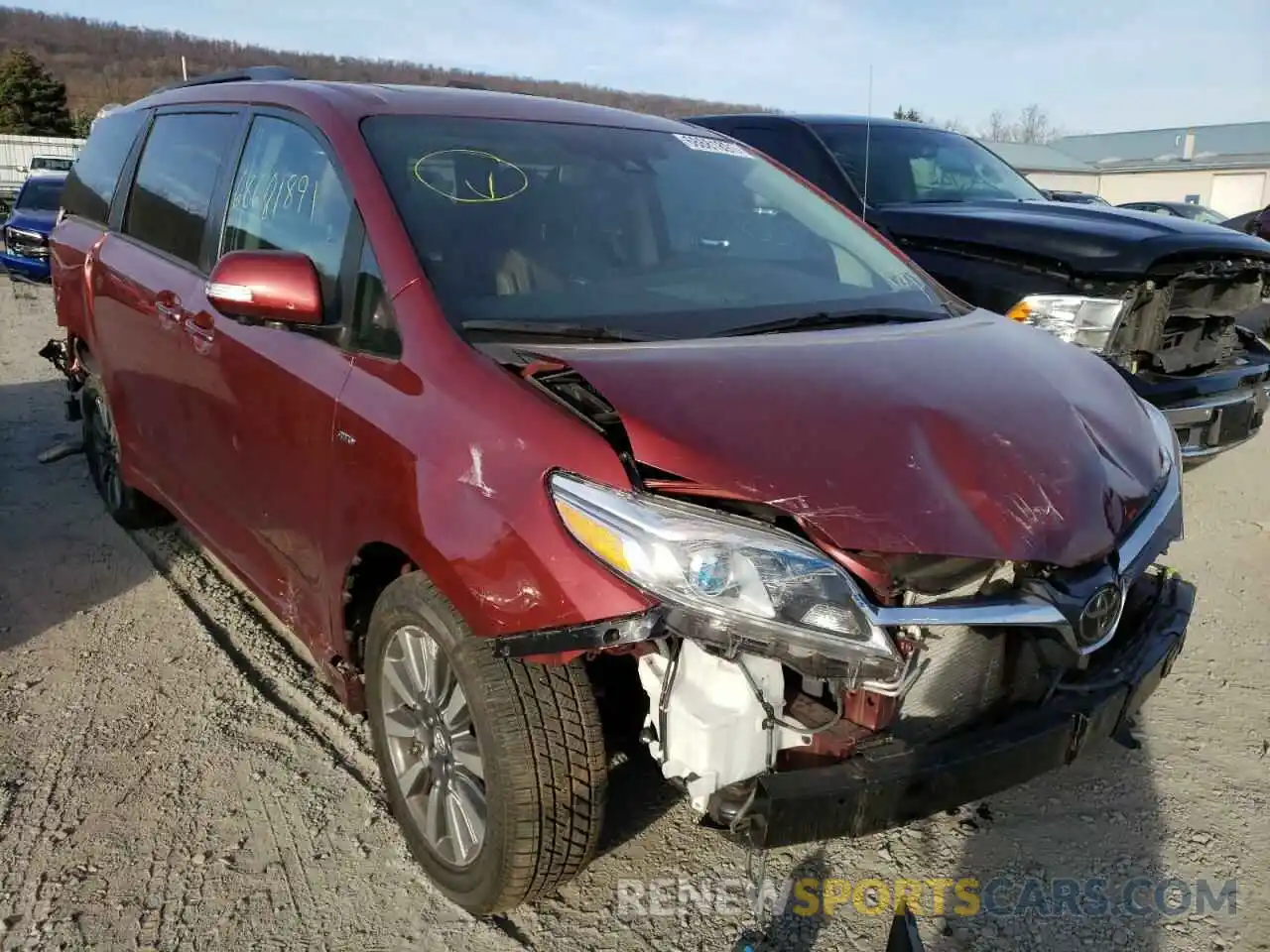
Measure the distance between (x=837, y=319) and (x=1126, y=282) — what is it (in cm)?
241

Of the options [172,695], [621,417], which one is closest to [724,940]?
[621,417]

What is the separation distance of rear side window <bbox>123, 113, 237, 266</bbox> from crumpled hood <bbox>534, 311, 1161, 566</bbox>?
6.01ft

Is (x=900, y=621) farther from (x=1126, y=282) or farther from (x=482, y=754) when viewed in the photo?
(x=1126, y=282)

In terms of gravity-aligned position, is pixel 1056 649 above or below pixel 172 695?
above

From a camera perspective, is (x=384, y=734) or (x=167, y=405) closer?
(x=384, y=734)

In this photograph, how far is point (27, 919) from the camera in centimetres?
232

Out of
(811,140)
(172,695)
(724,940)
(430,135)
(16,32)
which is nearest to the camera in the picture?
(724,940)

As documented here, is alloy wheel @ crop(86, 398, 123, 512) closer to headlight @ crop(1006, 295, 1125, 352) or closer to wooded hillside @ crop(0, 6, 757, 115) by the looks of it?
headlight @ crop(1006, 295, 1125, 352)

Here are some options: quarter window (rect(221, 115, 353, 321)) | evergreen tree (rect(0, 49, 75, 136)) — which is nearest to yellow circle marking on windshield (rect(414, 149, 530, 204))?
quarter window (rect(221, 115, 353, 321))

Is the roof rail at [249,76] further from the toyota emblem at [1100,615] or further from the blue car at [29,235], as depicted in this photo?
the blue car at [29,235]

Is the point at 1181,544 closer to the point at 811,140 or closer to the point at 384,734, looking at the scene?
the point at 811,140

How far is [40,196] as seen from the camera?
597 inches

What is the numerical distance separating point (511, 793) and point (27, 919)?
1.22m

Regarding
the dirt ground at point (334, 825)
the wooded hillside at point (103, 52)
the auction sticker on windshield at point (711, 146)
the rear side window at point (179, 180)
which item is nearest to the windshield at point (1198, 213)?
the dirt ground at point (334, 825)
